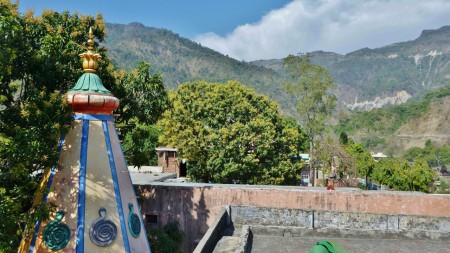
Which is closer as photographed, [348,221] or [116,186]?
[116,186]

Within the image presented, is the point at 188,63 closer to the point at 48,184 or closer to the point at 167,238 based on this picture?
the point at 167,238

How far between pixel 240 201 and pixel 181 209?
6.81ft

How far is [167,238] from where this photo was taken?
12773 mm

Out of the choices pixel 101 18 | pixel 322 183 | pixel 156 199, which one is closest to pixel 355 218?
pixel 156 199

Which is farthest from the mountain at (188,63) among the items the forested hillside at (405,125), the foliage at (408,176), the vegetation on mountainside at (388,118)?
the foliage at (408,176)

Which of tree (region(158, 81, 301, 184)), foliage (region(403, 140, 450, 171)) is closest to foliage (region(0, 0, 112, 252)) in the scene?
tree (region(158, 81, 301, 184))

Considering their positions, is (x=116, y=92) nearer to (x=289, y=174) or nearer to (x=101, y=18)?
(x=101, y=18)

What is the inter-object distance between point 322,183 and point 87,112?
2752 cm

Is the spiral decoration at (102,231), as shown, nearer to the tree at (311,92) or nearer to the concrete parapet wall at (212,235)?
the concrete parapet wall at (212,235)

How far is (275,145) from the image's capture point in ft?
70.6

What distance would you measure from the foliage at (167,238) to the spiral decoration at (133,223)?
538cm

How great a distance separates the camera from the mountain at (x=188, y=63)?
111750mm

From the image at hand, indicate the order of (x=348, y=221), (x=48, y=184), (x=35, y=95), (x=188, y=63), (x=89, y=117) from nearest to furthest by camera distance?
(x=48, y=184), (x=89, y=117), (x=35, y=95), (x=348, y=221), (x=188, y=63)

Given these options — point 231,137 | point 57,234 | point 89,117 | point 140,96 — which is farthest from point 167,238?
point 231,137
